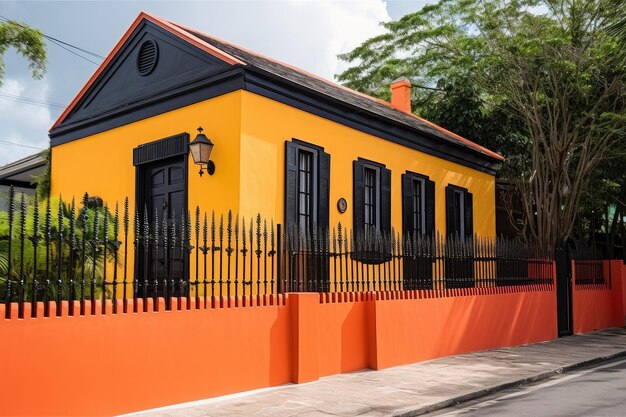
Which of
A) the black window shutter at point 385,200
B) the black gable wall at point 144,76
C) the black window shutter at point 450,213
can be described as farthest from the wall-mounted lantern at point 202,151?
the black window shutter at point 450,213

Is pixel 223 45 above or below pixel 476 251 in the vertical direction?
above

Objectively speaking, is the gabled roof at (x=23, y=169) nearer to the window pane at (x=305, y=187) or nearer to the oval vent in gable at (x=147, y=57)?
the oval vent in gable at (x=147, y=57)

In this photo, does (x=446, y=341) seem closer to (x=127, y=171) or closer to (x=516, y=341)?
(x=516, y=341)

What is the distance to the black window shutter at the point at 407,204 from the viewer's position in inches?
528

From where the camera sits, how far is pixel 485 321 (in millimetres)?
12164

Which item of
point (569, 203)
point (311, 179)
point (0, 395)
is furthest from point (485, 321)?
point (0, 395)

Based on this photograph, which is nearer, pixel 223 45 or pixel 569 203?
pixel 223 45

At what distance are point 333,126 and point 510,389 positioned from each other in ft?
18.1

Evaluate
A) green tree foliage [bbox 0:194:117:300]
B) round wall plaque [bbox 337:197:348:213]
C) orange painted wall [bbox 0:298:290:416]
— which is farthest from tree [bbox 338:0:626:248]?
green tree foliage [bbox 0:194:117:300]

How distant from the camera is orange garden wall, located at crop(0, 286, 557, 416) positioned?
573 centimetres

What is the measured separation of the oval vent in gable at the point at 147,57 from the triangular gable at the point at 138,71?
5 cm

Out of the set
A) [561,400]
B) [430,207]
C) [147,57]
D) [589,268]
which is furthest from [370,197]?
[589,268]

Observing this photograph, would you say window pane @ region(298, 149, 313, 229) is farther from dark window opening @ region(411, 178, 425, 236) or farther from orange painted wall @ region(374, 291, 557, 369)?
dark window opening @ region(411, 178, 425, 236)

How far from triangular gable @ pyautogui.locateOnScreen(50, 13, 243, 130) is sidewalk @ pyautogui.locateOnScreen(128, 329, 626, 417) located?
5.17m
